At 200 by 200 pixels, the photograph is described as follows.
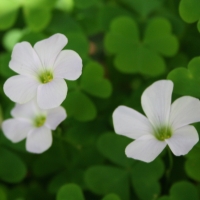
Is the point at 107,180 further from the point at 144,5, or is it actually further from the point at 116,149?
the point at 144,5

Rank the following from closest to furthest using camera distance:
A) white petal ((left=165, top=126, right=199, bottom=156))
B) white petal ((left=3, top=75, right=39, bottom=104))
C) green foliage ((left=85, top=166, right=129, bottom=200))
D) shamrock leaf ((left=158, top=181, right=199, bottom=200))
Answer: white petal ((left=165, top=126, right=199, bottom=156)) → white petal ((left=3, top=75, right=39, bottom=104)) → shamrock leaf ((left=158, top=181, right=199, bottom=200)) → green foliage ((left=85, top=166, right=129, bottom=200))

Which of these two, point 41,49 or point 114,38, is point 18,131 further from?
point 114,38

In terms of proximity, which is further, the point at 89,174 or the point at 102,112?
the point at 102,112

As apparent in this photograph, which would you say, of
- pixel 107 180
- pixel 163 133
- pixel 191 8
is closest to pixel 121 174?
pixel 107 180

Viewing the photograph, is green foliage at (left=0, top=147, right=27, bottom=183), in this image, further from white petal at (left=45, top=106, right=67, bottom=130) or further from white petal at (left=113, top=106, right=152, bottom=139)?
white petal at (left=113, top=106, right=152, bottom=139)

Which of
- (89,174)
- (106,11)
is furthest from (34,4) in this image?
(89,174)

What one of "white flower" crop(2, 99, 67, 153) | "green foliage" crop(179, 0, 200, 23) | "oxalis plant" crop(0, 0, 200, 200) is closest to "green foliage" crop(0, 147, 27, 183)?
"oxalis plant" crop(0, 0, 200, 200)
